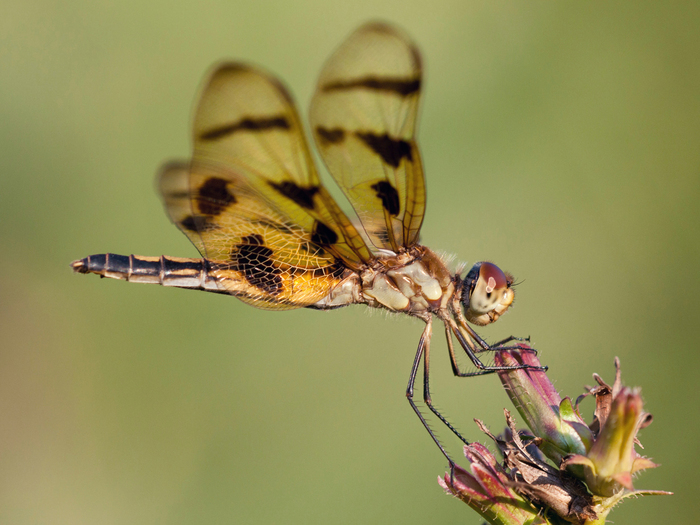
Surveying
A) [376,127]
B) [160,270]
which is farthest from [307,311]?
[376,127]

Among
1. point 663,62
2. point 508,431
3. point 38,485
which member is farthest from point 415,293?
point 663,62

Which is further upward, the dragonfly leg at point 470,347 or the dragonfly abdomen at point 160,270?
the dragonfly abdomen at point 160,270

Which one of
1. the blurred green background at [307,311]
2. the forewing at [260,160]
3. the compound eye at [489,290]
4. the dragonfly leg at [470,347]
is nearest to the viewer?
the forewing at [260,160]

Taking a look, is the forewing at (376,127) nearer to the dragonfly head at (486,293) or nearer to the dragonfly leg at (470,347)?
the dragonfly head at (486,293)

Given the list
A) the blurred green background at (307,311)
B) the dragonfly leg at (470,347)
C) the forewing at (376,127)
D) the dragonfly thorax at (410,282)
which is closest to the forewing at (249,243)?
the dragonfly thorax at (410,282)

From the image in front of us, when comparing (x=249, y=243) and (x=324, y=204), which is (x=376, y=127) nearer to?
(x=324, y=204)

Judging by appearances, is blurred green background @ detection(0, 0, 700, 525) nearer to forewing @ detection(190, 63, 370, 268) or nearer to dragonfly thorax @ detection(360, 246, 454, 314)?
dragonfly thorax @ detection(360, 246, 454, 314)

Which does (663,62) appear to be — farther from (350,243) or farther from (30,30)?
(30,30)
